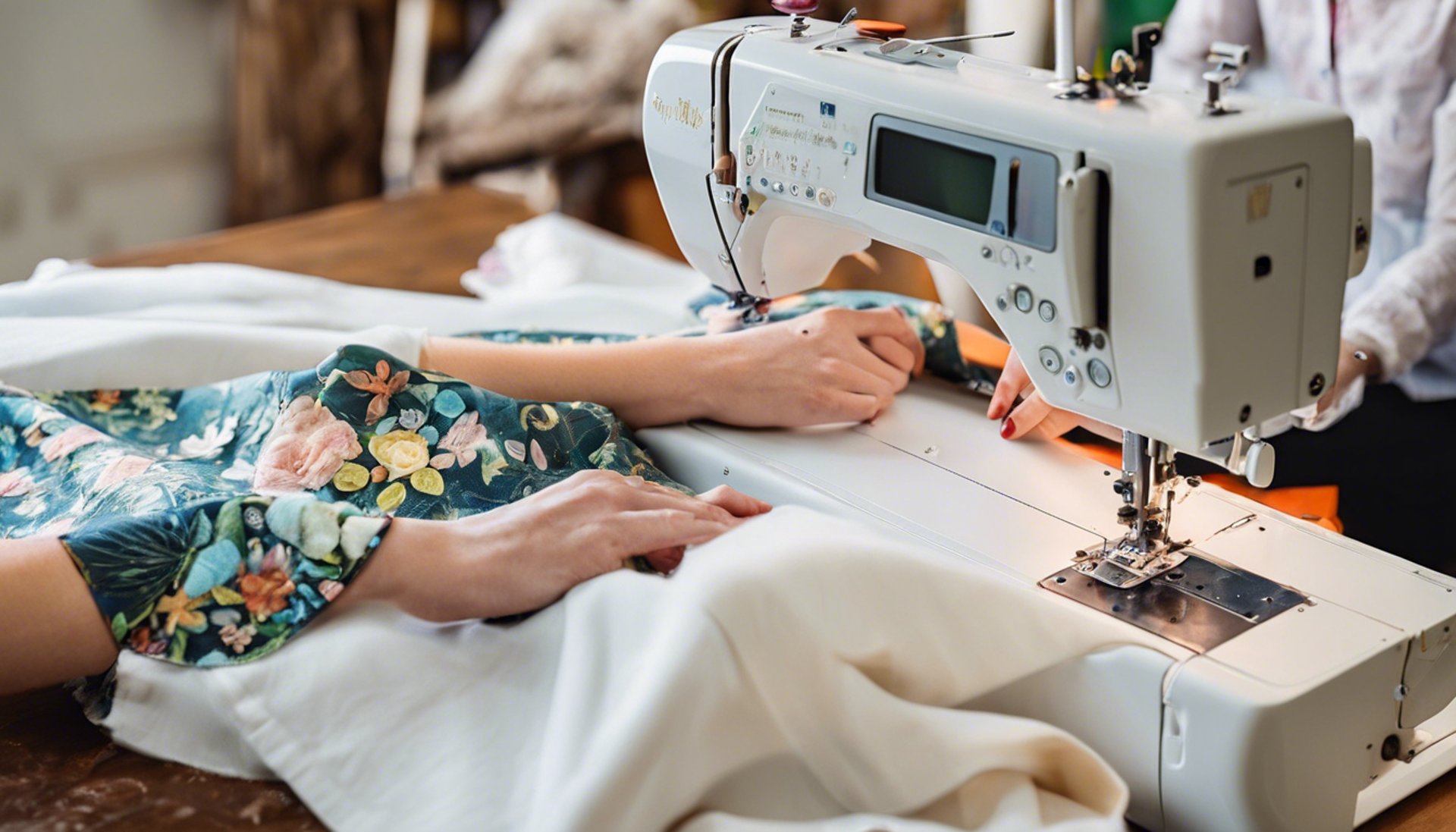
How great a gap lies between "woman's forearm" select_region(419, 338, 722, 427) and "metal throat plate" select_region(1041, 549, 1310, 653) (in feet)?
1.63

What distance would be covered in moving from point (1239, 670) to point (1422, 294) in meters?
1.05

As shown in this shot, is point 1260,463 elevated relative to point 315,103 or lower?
elevated

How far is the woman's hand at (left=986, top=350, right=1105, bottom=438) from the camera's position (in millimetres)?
1415

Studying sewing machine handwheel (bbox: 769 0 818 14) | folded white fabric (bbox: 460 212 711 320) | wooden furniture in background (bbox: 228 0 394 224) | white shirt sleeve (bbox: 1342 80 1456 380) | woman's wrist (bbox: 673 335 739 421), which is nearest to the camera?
sewing machine handwheel (bbox: 769 0 818 14)

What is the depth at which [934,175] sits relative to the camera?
4.08 feet

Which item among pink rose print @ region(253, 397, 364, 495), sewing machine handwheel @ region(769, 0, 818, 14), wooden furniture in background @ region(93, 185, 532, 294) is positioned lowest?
wooden furniture in background @ region(93, 185, 532, 294)

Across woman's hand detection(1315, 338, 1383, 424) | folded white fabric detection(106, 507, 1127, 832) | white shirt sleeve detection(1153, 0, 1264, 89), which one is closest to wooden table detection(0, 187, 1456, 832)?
folded white fabric detection(106, 507, 1127, 832)

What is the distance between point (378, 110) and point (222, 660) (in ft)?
11.1

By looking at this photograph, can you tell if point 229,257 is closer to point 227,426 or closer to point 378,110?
point 227,426

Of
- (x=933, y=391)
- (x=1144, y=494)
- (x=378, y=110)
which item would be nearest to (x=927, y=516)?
(x=1144, y=494)

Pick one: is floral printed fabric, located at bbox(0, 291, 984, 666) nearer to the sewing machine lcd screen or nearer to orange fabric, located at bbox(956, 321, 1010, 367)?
orange fabric, located at bbox(956, 321, 1010, 367)

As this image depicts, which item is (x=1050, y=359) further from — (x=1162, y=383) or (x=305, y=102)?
(x=305, y=102)

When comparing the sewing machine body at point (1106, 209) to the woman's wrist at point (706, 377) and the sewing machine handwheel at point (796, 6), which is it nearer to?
the sewing machine handwheel at point (796, 6)

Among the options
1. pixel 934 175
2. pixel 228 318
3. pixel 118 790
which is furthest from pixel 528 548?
pixel 228 318
